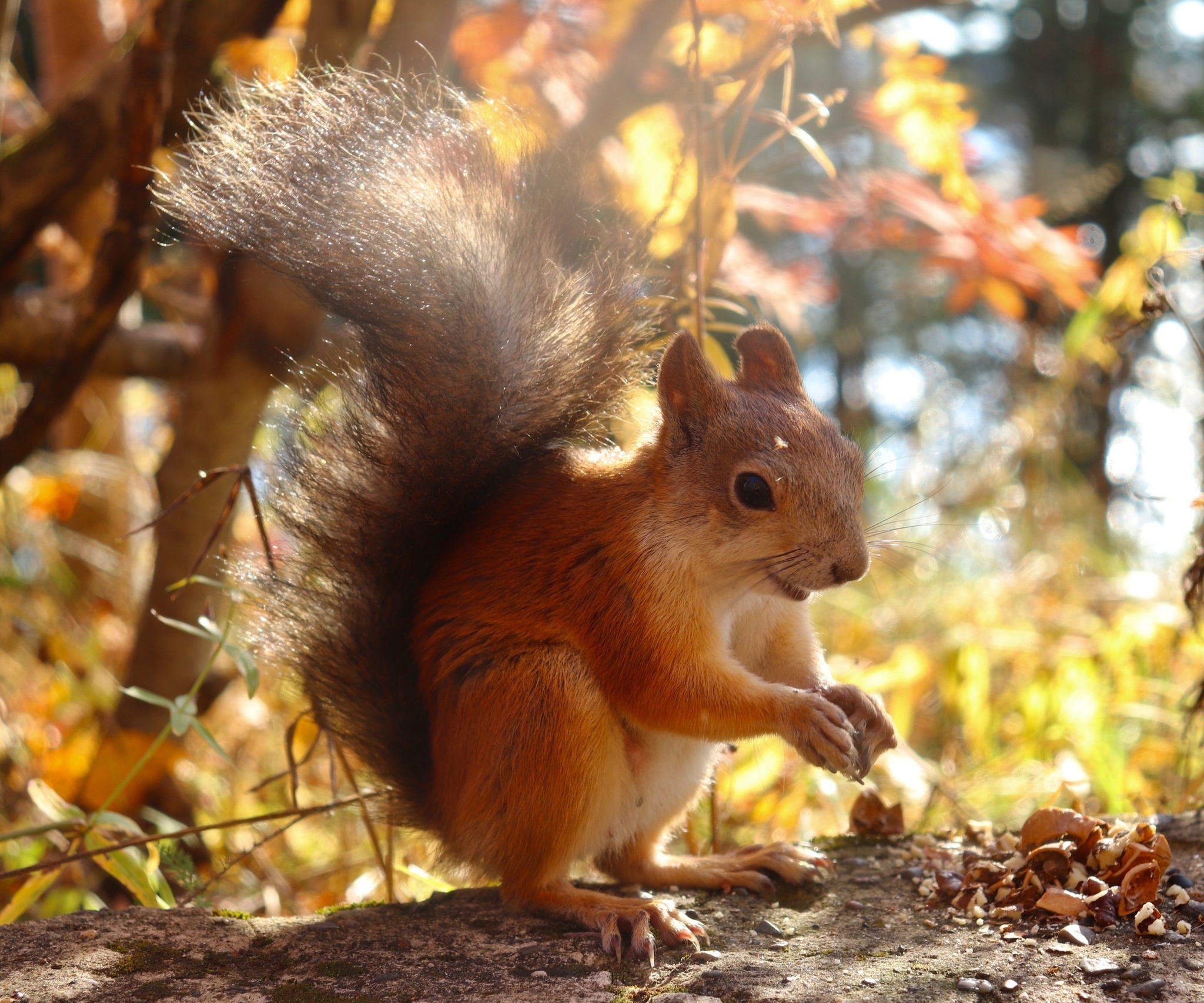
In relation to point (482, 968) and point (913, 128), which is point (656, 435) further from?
point (913, 128)

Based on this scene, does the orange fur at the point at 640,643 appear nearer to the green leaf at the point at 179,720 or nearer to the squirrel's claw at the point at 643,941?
the squirrel's claw at the point at 643,941

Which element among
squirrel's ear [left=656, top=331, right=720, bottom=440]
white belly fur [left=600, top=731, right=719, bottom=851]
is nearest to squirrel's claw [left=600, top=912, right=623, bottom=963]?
white belly fur [left=600, top=731, right=719, bottom=851]

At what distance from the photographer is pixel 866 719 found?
5.06 ft

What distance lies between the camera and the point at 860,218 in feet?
10.2

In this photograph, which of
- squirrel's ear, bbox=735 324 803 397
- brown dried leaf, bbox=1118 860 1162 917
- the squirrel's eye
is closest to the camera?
brown dried leaf, bbox=1118 860 1162 917

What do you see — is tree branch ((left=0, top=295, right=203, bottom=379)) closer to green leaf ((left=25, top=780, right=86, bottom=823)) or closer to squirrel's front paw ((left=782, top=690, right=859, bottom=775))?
green leaf ((left=25, top=780, right=86, bottom=823))

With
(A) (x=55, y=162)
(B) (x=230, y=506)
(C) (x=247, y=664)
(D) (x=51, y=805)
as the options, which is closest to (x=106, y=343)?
(A) (x=55, y=162)

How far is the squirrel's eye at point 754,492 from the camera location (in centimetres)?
150

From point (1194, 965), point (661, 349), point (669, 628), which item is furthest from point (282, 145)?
point (1194, 965)

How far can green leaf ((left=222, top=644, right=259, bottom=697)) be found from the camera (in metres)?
1.56

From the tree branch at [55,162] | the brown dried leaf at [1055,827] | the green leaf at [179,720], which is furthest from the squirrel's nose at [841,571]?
the tree branch at [55,162]

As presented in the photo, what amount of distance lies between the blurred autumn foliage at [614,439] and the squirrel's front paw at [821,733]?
0.30 m

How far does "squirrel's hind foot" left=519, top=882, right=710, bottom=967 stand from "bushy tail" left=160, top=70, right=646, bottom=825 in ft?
0.89

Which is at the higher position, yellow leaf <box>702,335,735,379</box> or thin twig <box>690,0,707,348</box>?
thin twig <box>690,0,707,348</box>
